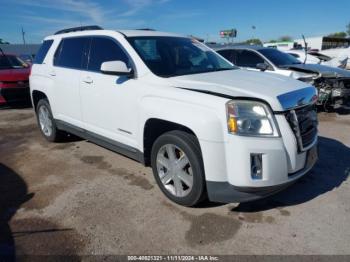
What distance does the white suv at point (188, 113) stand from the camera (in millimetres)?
2896

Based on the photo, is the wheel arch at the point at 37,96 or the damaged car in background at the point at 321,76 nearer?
the wheel arch at the point at 37,96

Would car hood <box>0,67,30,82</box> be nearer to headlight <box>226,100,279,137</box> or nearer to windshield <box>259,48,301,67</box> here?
windshield <box>259,48,301,67</box>

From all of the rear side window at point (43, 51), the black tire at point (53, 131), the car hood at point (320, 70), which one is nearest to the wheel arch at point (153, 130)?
the black tire at point (53, 131)

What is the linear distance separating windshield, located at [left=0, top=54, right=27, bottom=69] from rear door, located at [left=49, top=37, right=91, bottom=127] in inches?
237

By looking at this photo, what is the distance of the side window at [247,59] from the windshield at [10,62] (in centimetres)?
698

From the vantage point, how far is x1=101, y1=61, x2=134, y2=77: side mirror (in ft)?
11.9

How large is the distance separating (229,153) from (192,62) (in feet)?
5.74

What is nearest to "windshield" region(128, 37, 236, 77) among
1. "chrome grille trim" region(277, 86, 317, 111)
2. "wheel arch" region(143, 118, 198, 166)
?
"wheel arch" region(143, 118, 198, 166)

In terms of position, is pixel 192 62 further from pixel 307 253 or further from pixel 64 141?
pixel 64 141

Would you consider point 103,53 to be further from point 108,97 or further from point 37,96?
point 37,96

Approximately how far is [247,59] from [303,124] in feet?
19.8

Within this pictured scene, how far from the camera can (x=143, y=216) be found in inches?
133

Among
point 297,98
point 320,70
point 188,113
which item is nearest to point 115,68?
point 188,113

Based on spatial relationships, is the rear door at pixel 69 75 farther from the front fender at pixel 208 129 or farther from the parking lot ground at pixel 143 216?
the front fender at pixel 208 129
